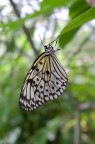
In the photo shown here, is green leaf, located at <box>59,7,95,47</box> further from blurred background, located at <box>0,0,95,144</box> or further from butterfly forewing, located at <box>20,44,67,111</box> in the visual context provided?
blurred background, located at <box>0,0,95,144</box>

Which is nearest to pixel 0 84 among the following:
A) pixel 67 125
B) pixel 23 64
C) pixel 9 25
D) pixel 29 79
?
pixel 23 64

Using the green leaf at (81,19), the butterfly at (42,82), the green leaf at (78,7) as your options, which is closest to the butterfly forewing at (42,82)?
the butterfly at (42,82)

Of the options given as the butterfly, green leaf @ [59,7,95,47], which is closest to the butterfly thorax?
the butterfly

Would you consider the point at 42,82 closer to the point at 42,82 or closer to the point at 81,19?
the point at 42,82

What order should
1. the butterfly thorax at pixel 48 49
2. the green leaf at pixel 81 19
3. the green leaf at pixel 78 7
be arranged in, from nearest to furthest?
the green leaf at pixel 81 19
the green leaf at pixel 78 7
the butterfly thorax at pixel 48 49

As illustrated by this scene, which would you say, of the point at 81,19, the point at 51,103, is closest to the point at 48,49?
the point at 81,19

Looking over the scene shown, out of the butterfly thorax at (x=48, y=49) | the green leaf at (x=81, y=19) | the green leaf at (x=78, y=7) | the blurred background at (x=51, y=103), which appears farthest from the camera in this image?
the blurred background at (x=51, y=103)

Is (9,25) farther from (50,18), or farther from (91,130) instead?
(91,130)

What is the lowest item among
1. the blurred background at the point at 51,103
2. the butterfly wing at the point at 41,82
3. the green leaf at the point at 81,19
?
the green leaf at the point at 81,19

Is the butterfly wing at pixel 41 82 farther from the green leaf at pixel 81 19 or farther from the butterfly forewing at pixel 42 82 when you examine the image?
the green leaf at pixel 81 19
